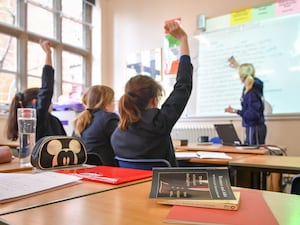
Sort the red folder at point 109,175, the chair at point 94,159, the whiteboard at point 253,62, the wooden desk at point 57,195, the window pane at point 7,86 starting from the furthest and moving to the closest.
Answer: the window pane at point 7,86
the whiteboard at point 253,62
the chair at point 94,159
the red folder at point 109,175
the wooden desk at point 57,195

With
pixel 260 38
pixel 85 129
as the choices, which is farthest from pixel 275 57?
pixel 85 129

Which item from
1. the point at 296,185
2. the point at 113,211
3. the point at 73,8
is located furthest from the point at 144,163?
the point at 73,8

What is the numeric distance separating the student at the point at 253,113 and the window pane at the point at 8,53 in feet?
10.8

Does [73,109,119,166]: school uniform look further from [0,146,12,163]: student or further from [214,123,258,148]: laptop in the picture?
[214,123,258,148]: laptop

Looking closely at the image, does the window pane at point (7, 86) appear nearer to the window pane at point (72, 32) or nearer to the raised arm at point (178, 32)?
the window pane at point (72, 32)

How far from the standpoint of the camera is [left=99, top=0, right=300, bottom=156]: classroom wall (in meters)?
3.82

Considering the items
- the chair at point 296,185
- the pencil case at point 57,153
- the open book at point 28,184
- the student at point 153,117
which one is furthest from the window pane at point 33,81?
the chair at point 296,185

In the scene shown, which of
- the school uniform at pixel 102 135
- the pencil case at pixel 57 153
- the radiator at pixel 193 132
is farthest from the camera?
the radiator at pixel 193 132

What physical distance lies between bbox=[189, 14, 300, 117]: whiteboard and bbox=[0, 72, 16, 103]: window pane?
2.69 meters

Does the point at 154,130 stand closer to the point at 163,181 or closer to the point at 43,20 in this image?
the point at 163,181

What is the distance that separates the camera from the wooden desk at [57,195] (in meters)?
0.65

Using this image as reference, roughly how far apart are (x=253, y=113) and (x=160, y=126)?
8.02 feet

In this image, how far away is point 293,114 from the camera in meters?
3.69

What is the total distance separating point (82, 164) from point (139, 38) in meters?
4.33
